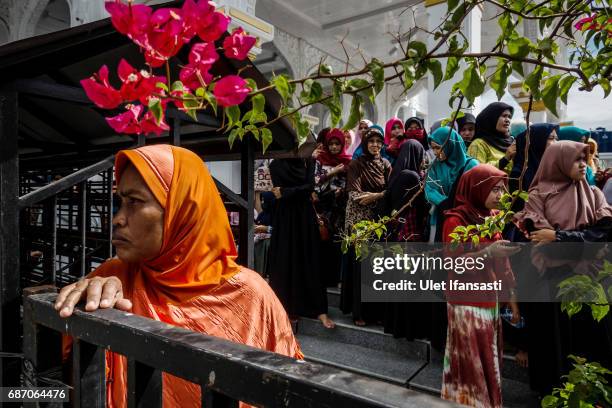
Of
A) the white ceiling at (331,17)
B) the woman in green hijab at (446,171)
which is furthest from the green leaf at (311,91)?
the white ceiling at (331,17)

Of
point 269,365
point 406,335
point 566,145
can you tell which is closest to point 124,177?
point 269,365

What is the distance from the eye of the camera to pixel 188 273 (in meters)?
1.35

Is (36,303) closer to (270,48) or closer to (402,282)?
(402,282)

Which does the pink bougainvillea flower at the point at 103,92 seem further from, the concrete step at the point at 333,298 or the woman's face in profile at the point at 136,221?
the concrete step at the point at 333,298

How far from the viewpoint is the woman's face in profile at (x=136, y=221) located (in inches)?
48.3

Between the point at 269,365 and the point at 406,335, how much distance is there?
318 cm

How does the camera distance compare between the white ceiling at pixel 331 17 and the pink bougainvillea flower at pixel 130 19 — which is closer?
the pink bougainvillea flower at pixel 130 19

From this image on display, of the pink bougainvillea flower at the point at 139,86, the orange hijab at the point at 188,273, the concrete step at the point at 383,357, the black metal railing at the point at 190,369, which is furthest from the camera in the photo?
the concrete step at the point at 383,357

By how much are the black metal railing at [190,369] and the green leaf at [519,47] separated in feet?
1.98

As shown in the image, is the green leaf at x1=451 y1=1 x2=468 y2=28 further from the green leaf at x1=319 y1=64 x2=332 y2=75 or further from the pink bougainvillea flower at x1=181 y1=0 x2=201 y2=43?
the pink bougainvillea flower at x1=181 y1=0 x2=201 y2=43

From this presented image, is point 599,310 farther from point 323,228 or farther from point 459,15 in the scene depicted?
point 323,228

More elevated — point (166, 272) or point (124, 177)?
point (124, 177)

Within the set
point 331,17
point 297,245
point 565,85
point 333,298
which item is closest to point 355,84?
point 565,85

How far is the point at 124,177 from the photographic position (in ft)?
4.18
